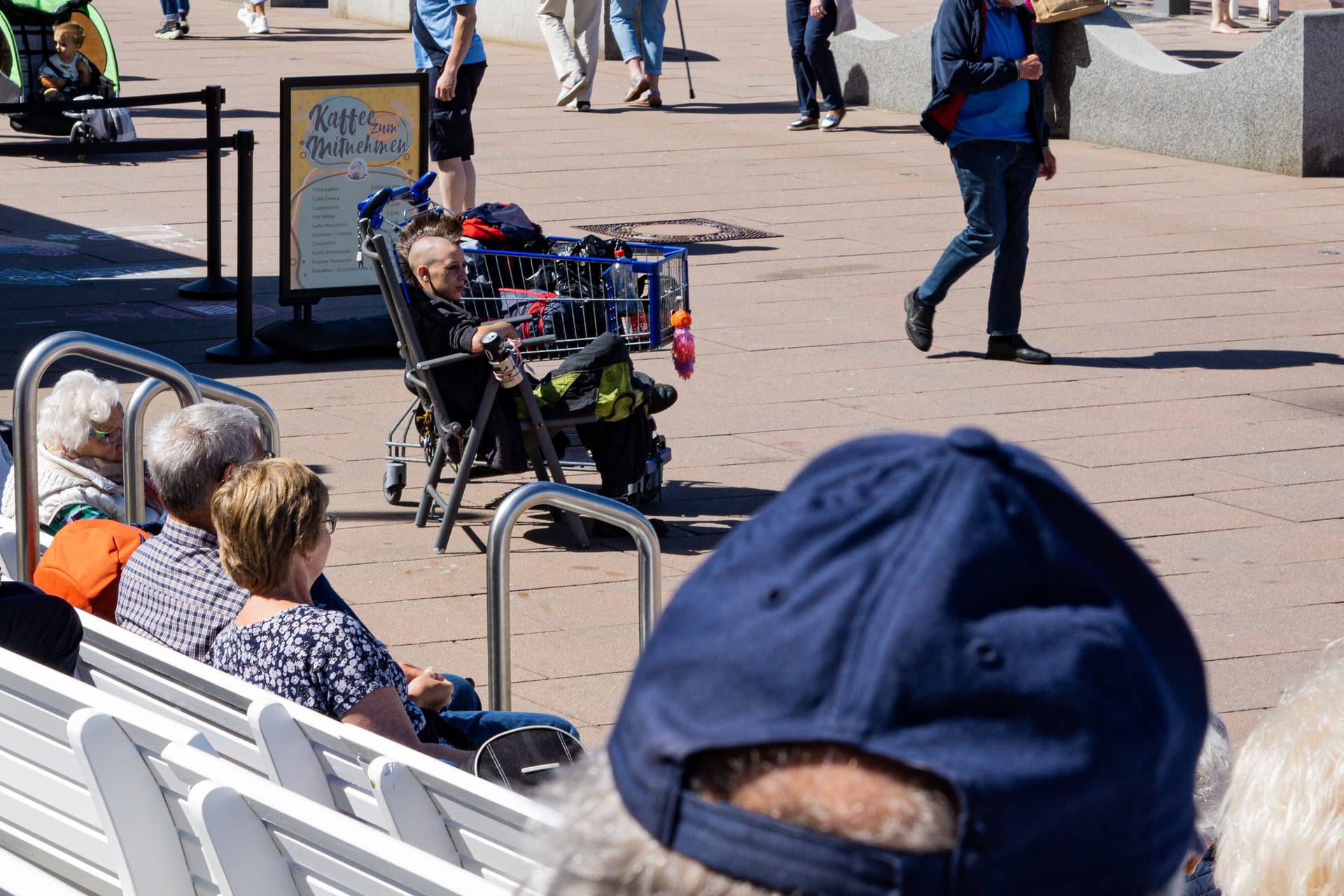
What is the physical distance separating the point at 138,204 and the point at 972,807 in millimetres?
13682

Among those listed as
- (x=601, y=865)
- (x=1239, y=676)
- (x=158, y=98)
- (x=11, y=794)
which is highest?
(x=158, y=98)

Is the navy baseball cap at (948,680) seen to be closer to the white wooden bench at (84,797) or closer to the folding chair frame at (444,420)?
the white wooden bench at (84,797)

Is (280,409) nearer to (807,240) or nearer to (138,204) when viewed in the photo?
(807,240)

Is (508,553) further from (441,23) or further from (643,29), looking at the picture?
(643,29)

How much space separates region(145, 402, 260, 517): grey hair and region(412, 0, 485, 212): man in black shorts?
6.09 meters

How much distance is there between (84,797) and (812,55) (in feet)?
45.4

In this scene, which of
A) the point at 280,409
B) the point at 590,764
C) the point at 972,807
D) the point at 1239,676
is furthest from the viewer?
the point at 280,409

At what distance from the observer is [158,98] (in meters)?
9.48

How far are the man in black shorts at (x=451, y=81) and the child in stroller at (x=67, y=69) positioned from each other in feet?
17.5

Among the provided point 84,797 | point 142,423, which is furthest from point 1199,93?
point 84,797

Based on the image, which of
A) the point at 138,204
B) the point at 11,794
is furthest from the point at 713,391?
the point at 138,204

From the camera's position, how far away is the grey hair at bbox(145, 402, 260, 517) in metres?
4.23

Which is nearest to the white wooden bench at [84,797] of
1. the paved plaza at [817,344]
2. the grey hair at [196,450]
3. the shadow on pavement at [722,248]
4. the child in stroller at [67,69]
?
the grey hair at [196,450]

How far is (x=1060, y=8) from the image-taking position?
1498cm
